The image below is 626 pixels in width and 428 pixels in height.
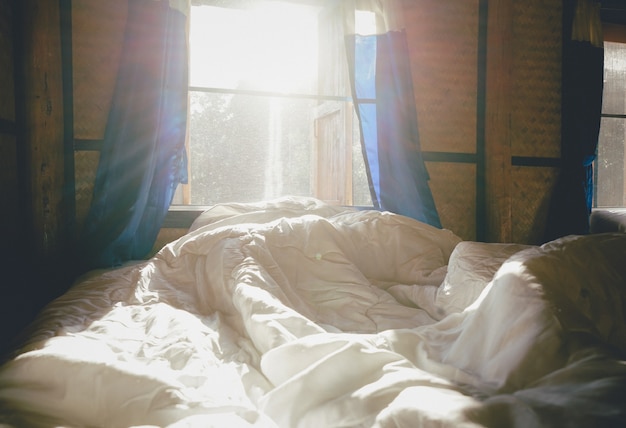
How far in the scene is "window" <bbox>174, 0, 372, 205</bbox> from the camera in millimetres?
3896

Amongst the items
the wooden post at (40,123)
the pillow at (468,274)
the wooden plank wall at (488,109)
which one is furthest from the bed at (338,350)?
the wooden plank wall at (488,109)

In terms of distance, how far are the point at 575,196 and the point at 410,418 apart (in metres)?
3.58

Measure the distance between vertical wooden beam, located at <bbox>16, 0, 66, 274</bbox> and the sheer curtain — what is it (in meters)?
1.85

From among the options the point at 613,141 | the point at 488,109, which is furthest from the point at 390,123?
the point at 613,141

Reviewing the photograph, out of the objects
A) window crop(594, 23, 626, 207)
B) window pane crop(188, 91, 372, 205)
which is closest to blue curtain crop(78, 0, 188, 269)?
window pane crop(188, 91, 372, 205)

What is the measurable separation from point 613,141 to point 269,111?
395 centimetres

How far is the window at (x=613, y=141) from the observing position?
16.2 feet

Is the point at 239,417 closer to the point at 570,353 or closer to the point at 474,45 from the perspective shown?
the point at 570,353

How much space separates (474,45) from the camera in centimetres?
343

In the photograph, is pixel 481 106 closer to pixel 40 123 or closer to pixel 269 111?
pixel 269 111

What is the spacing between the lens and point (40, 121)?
242cm

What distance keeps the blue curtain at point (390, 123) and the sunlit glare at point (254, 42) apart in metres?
1.07

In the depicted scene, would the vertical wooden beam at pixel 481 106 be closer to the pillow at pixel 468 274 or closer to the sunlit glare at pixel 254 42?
the sunlit glare at pixel 254 42

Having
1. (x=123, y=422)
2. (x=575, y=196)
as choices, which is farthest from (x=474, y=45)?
(x=123, y=422)
